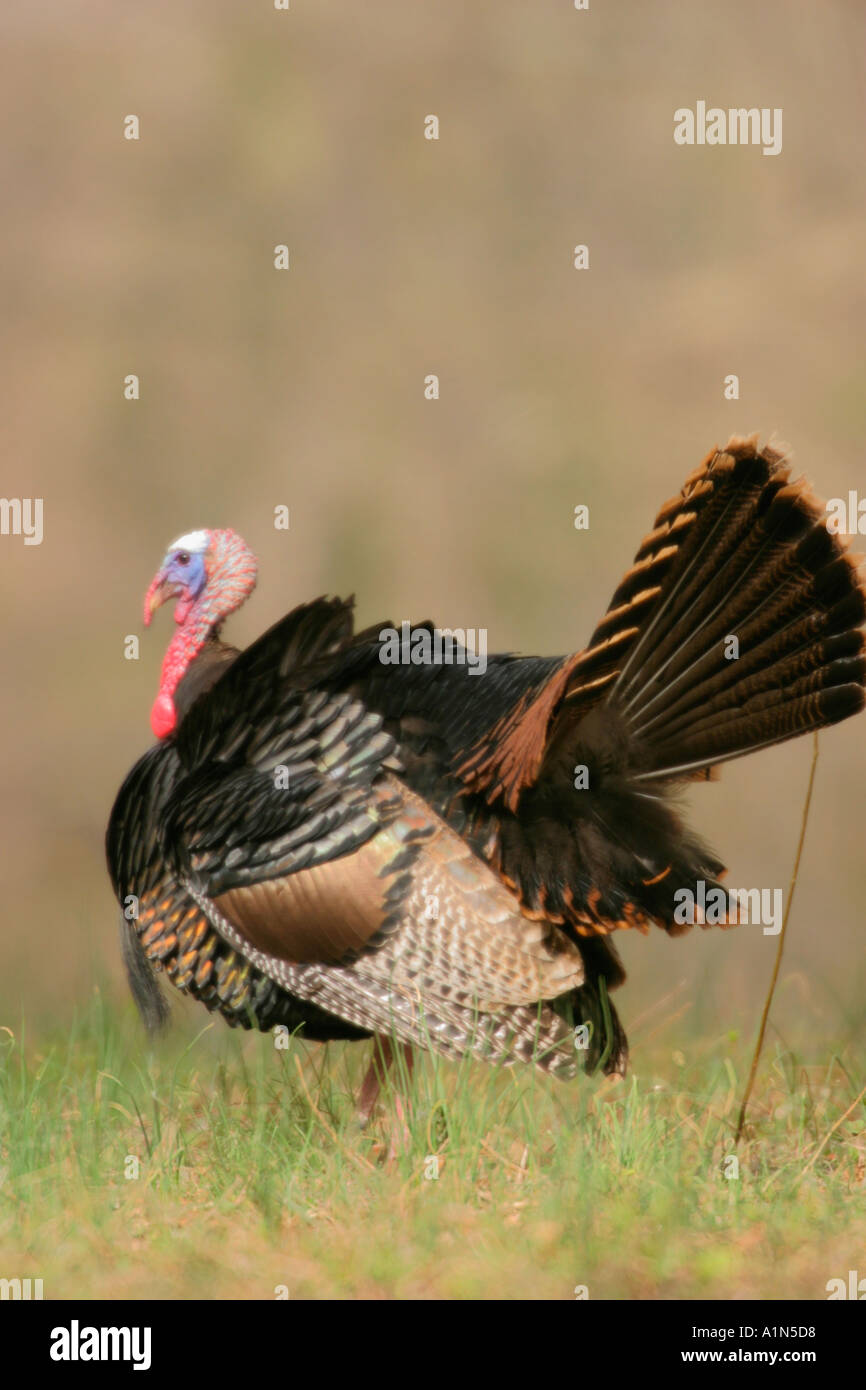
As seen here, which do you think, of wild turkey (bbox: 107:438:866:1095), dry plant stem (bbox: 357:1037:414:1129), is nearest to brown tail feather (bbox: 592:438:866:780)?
wild turkey (bbox: 107:438:866:1095)

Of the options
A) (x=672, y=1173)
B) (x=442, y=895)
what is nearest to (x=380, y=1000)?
(x=442, y=895)

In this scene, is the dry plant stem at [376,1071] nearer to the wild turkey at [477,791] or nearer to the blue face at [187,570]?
the wild turkey at [477,791]

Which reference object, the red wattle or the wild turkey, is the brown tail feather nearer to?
the wild turkey

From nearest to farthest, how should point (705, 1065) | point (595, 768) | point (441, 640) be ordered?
point (595, 768), point (441, 640), point (705, 1065)

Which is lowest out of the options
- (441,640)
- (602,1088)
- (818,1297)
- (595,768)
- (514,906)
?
(818,1297)

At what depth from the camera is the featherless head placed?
402 centimetres

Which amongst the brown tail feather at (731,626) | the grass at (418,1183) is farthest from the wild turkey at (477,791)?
the grass at (418,1183)

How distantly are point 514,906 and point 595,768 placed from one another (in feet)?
1.14

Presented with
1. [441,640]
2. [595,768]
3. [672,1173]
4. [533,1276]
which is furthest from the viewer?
[441,640]

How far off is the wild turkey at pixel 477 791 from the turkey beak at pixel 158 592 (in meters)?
0.22

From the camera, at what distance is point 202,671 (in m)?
3.99

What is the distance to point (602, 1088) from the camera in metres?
3.58

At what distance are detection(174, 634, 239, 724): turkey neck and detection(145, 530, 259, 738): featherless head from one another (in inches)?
0.6

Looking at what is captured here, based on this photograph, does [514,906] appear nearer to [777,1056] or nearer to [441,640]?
[441,640]
